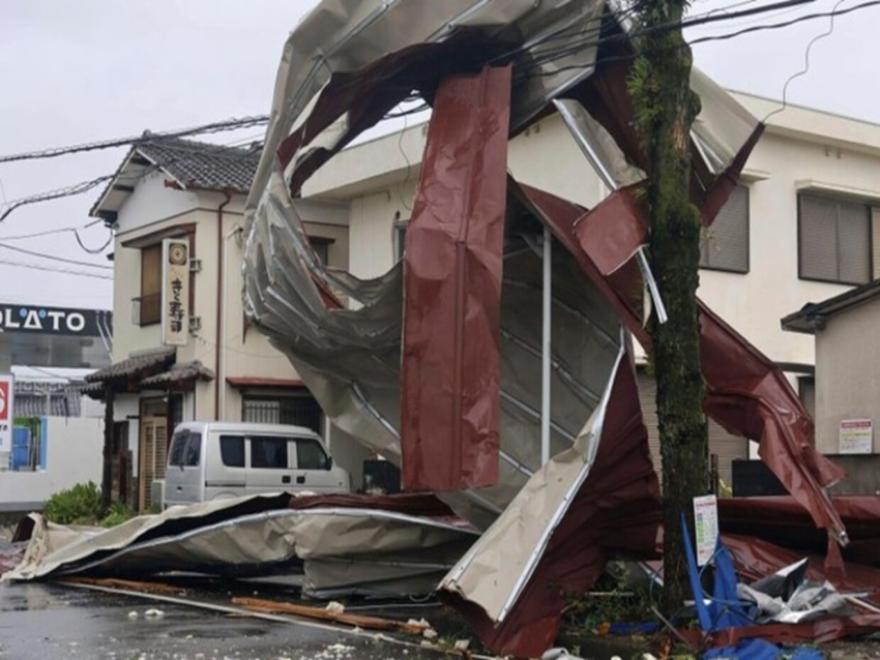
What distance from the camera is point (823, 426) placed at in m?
16.3

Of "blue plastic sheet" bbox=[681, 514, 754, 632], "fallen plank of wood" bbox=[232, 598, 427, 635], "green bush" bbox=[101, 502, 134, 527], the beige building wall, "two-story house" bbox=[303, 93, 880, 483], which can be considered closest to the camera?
"blue plastic sheet" bbox=[681, 514, 754, 632]

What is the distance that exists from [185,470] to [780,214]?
37.3 feet

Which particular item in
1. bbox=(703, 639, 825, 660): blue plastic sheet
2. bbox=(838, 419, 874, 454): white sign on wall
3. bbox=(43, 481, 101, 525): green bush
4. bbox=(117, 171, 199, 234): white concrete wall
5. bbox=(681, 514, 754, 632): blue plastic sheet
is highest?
bbox=(117, 171, 199, 234): white concrete wall

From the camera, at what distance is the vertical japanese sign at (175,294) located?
26844 mm

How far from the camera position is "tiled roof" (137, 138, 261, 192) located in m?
27.3

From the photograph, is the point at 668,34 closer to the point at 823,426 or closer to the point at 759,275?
the point at 823,426

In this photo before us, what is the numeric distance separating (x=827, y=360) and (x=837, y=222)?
7.18 meters

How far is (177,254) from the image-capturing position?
27.1 meters

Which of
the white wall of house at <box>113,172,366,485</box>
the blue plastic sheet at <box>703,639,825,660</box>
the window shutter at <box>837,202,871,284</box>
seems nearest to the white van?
the white wall of house at <box>113,172,366,485</box>

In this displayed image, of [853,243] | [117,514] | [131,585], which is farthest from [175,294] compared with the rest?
[853,243]

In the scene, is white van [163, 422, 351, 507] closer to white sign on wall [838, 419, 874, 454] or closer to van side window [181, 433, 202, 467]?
van side window [181, 433, 202, 467]

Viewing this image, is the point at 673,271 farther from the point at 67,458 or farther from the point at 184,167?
the point at 67,458

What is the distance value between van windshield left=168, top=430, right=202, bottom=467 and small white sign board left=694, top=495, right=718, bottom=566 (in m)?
14.3

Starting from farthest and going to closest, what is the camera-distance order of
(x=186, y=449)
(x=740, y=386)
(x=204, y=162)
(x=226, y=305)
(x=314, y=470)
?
(x=204, y=162) → (x=226, y=305) → (x=314, y=470) → (x=186, y=449) → (x=740, y=386)
